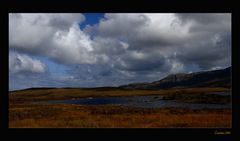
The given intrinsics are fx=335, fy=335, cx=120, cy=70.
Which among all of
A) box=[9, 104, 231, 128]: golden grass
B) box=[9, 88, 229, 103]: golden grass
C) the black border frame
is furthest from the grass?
the black border frame

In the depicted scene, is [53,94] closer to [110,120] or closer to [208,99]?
[208,99]

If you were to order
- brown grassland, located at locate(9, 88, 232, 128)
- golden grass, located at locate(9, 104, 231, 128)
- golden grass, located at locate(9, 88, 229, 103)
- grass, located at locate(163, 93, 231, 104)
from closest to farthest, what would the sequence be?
golden grass, located at locate(9, 104, 231, 128) → brown grassland, located at locate(9, 88, 232, 128) → grass, located at locate(163, 93, 231, 104) → golden grass, located at locate(9, 88, 229, 103)

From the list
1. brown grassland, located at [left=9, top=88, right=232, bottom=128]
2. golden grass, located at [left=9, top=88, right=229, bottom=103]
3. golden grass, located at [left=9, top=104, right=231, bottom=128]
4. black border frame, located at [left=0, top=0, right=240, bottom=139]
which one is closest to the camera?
black border frame, located at [left=0, top=0, right=240, bottom=139]

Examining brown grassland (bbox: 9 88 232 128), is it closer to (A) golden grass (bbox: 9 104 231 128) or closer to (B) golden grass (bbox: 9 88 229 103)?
(A) golden grass (bbox: 9 104 231 128)

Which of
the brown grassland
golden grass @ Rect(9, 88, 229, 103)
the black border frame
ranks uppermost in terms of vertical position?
the black border frame

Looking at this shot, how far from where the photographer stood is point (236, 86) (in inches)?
308

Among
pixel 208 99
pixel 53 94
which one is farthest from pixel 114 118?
pixel 53 94

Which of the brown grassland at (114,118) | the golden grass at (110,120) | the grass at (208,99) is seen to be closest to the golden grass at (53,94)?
the grass at (208,99)

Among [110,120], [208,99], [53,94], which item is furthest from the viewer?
[53,94]
